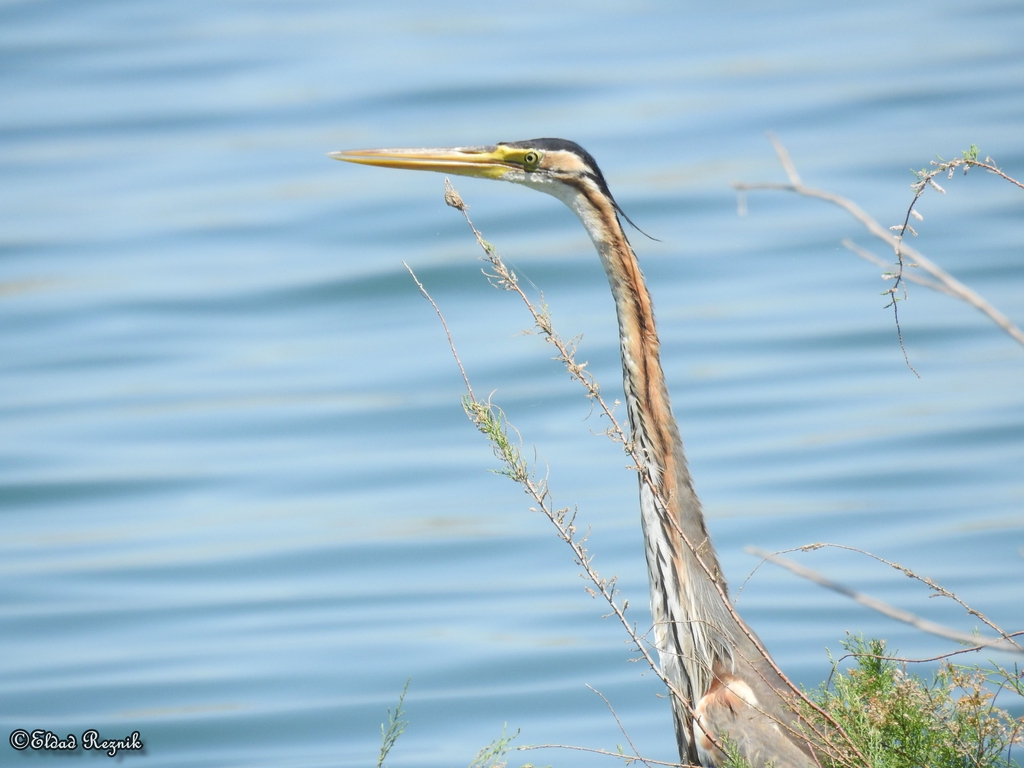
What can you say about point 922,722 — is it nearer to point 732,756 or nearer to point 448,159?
point 732,756

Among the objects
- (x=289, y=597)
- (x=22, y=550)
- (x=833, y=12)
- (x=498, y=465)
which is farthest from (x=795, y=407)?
(x=833, y=12)

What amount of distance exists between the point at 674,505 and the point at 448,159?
4.64 feet

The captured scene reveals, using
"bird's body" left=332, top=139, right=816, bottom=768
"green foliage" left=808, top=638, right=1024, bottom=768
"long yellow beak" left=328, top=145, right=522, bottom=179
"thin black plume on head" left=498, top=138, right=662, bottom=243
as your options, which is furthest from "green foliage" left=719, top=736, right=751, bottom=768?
"long yellow beak" left=328, top=145, right=522, bottom=179

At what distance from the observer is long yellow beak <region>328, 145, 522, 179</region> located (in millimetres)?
4602

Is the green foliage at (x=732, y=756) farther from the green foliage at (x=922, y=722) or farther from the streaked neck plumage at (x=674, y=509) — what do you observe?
the streaked neck plumage at (x=674, y=509)

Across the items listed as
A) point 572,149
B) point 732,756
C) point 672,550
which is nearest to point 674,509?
point 672,550

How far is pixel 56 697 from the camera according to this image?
23.5 ft

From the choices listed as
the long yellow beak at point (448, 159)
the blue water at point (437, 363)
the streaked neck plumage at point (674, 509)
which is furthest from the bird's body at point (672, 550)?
the blue water at point (437, 363)

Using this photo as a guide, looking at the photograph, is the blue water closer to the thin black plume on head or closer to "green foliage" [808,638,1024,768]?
"green foliage" [808,638,1024,768]

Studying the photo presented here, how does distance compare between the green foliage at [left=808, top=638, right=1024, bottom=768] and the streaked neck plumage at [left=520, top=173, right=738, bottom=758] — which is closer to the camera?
the green foliage at [left=808, top=638, right=1024, bottom=768]

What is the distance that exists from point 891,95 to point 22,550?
11.2m

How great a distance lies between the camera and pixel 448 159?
4652mm

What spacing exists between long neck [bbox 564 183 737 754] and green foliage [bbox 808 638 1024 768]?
64cm

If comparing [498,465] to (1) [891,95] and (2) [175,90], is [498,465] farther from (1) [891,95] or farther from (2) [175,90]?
(2) [175,90]
